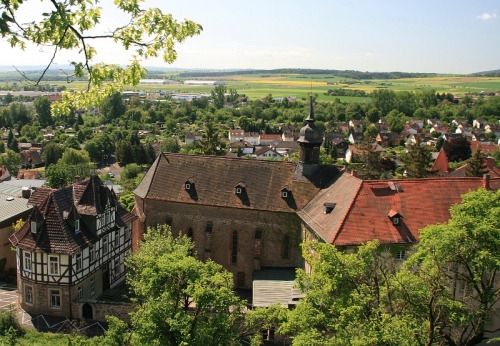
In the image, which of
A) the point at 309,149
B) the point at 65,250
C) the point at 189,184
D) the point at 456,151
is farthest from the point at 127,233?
the point at 456,151

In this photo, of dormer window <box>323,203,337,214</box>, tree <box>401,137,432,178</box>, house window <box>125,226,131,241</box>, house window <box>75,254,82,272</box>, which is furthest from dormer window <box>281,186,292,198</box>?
tree <box>401,137,432,178</box>

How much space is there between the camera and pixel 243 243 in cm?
4478

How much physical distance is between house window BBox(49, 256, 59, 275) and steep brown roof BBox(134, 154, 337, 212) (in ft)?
33.7

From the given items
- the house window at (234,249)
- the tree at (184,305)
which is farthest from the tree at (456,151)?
the tree at (184,305)

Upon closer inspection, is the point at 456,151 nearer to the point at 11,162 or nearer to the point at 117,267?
the point at 117,267

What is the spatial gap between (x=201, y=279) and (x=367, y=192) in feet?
57.8

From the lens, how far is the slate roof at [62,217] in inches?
1491

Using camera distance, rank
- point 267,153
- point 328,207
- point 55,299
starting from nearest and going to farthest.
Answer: point 55,299
point 328,207
point 267,153

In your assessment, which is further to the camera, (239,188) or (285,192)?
(239,188)

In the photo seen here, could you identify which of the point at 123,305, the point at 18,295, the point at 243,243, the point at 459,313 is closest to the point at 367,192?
the point at 243,243

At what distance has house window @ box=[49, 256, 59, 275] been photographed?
1490 inches

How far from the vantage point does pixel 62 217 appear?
3900cm

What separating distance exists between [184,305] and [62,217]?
1567 centimetres

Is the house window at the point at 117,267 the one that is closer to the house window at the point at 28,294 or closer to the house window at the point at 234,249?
the house window at the point at 28,294
